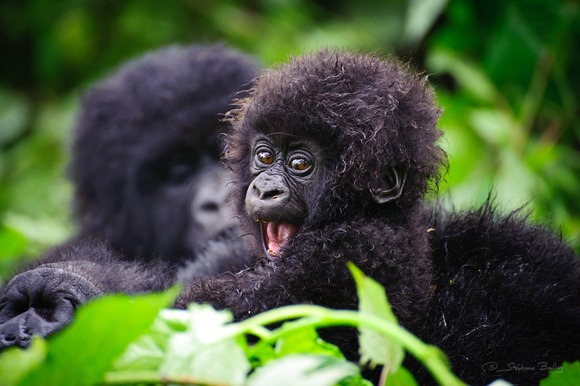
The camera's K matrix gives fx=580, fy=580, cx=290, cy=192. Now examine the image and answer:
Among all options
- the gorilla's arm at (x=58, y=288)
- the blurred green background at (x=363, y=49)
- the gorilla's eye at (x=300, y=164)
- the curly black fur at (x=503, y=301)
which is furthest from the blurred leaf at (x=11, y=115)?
the curly black fur at (x=503, y=301)

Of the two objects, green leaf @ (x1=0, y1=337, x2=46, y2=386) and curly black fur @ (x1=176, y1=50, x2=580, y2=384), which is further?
curly black fur @ (x1=176, y1=50, x2=580, y2=384)

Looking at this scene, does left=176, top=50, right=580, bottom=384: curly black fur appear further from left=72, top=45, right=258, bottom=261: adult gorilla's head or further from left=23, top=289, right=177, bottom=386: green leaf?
left=72, top=45, right=258, bottom=261: adult gorilla's head

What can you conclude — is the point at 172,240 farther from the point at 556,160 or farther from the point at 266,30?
the point at 266,30

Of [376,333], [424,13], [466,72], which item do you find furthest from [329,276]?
[466,72]

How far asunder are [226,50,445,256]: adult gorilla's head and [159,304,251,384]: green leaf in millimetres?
585

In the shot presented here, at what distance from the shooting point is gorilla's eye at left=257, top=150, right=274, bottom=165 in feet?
5.07

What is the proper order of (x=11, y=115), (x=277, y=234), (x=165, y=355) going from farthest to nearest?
(x=11, y=115)
(x=277, y=234)
(x=165, y=355)

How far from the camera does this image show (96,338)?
2.83ft

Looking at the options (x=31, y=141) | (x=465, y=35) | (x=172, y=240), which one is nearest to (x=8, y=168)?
(x=31, y=141)

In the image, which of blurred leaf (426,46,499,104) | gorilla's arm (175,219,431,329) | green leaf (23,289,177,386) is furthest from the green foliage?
blurred leaf (426,46,499,104)

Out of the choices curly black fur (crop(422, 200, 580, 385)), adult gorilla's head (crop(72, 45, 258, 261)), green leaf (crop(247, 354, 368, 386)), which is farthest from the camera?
adult gorilla's head (crop(72, 45, 258, 261))

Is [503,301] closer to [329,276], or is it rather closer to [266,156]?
[329,276]

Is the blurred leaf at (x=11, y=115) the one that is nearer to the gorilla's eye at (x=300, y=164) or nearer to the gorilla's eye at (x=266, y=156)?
the gorilla's eye at (x=266, y=156)

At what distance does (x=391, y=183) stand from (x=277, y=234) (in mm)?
333
